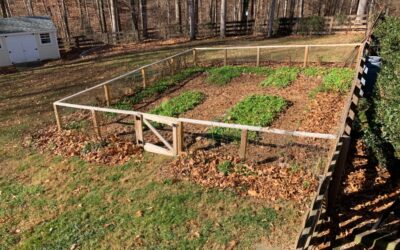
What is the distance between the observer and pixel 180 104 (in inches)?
465

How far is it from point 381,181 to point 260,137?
3138mm

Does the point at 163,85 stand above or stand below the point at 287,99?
below

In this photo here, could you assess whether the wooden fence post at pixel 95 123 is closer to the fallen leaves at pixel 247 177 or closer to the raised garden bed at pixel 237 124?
the raised garden bed at pixel 237 124

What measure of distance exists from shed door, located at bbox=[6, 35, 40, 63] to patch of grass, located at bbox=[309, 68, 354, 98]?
2240cm

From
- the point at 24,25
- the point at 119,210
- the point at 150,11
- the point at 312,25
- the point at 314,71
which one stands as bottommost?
the point at 119,210

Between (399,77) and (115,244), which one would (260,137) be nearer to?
(399,77)

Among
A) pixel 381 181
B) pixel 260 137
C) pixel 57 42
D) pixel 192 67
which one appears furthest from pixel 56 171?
pixel 57 42

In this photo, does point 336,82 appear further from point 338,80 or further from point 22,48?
point 22,48

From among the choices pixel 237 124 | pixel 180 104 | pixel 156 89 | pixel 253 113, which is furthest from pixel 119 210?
pixel 156 89

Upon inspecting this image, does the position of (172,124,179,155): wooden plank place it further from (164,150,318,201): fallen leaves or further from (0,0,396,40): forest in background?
(0,0,396,40): forest in background

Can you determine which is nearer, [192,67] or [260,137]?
[260,137]

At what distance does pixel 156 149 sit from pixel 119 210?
7.92 feet

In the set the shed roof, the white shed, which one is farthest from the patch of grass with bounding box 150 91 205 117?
the shed roof

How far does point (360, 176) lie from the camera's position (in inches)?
273
